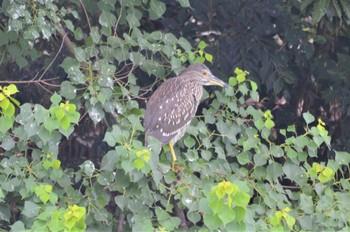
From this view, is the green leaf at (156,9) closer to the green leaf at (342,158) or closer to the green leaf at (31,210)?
the green leaf at (342,158)

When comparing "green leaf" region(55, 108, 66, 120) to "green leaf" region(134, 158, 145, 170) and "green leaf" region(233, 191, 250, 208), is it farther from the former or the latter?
"green leaf" region(233, 191, 250, 208)

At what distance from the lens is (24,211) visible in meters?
5.61

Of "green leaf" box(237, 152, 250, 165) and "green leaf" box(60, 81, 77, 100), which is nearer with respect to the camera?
"green leaf" box(60, 81, 77, 100)

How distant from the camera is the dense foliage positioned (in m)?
5.59

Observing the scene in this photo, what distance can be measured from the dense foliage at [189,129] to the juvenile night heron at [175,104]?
0.08 metres

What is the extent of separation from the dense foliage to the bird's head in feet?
0.45

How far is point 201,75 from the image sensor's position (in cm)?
737

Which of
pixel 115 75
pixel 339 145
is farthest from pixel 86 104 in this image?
pixel 339 145

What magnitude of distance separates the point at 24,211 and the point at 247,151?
1492mm

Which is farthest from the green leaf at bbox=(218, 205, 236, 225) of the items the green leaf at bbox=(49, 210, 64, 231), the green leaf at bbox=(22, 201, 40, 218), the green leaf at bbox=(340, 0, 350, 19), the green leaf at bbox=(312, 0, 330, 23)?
the green leaf at bbox=(340, 0, 350, 19)

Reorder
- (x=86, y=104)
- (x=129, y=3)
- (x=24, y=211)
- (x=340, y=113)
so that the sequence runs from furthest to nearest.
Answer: (x=340, y=113), (x=129, y=3), (x=86, y=104), (x=24, y=211)

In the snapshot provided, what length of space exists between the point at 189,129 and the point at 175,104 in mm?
558

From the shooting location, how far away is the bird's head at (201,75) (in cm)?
727

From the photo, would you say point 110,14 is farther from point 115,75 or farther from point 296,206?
point 296,206
